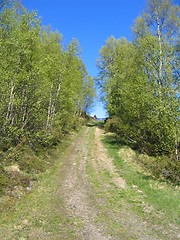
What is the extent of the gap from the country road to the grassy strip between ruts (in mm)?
618

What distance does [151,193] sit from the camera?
14.3m

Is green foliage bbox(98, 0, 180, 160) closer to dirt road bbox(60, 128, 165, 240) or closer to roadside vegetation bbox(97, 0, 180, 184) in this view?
roadside vegetation bbox(97, 0, 180, 184)

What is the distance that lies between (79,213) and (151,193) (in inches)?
195

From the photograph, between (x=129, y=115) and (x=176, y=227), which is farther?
(x=129, y=115)

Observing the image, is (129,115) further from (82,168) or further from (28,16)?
(28,16)

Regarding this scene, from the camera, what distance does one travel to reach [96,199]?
44.2 feet

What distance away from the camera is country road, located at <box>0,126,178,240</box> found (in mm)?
9453

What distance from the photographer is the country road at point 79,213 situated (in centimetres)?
945

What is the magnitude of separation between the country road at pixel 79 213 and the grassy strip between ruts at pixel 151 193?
62 cm

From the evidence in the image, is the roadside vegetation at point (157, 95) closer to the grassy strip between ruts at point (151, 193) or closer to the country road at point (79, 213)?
the grassy strip between ruts at point (151, 193)

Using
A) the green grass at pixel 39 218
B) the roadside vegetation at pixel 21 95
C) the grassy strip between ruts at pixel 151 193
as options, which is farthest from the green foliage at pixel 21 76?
the grassy strip between ruts at pixel 151 193

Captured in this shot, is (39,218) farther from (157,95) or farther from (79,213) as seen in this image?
(157,95)

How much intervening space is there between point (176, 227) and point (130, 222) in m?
1.87

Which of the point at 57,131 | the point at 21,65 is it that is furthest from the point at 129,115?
the point at 21,65
